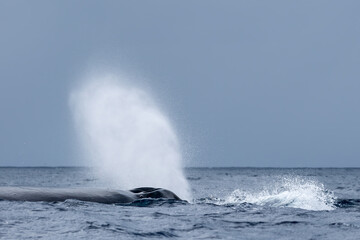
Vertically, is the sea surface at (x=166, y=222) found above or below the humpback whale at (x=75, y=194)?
below

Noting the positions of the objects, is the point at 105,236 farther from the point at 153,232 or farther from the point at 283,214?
the point at 283,214

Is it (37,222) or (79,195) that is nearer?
(37,222)

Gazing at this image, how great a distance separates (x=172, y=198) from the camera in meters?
23.2

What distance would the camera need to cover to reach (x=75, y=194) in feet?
69.2

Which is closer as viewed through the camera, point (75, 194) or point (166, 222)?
point (166, 222)

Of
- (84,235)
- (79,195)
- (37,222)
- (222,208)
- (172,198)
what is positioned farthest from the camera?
(172,198)

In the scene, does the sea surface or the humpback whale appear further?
the humpback whale

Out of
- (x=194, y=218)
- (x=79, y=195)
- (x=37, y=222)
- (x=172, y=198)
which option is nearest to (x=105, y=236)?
(x=37, y=222)

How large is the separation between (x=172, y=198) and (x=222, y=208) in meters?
3.80

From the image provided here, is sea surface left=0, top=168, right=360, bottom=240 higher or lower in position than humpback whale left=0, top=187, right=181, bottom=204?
lower

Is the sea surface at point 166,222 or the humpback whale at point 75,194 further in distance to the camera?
the humpback whale at point 75,194

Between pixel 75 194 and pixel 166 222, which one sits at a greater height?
pixel 75 194

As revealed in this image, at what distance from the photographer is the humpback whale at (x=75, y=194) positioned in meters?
19.5

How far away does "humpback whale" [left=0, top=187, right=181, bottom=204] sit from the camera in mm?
→ 19469
